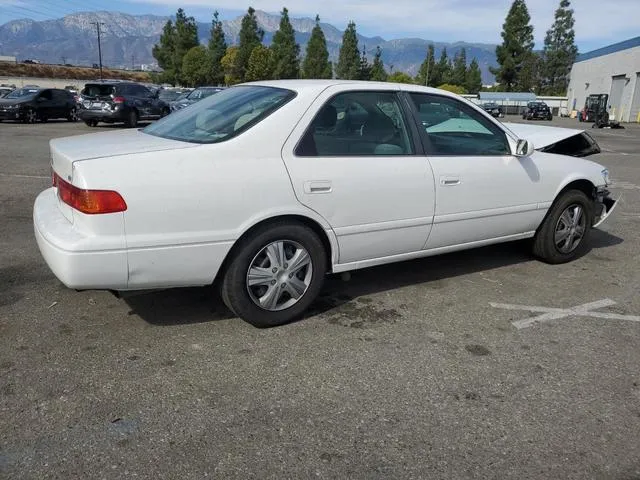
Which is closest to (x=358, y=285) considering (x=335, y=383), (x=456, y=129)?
(x=456, y=129)

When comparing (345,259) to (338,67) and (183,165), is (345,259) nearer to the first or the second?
(183,165)

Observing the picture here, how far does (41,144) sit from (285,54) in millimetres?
55600

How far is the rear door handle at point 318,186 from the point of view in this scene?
11.8ft

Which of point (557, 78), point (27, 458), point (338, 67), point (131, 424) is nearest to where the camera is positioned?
point (27, 458)

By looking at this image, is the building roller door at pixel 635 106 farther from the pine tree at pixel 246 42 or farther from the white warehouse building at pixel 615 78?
the pine tree at pixel 246 42

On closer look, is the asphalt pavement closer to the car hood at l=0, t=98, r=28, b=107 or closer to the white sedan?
the white sedan

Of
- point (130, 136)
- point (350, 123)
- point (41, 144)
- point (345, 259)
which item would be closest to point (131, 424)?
point (345, 259)

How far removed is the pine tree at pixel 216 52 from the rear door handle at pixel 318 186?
214 ft

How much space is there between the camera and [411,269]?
5.08 metres

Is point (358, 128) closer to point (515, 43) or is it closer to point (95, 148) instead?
point (95, 148)

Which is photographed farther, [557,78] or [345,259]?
[557,78]

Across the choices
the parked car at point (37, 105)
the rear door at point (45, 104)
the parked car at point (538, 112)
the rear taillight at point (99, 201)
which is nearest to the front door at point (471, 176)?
the rear taillight at point (99, 201)

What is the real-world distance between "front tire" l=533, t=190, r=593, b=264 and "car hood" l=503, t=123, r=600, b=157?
55 cm

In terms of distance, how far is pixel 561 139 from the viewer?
5.36 meters
